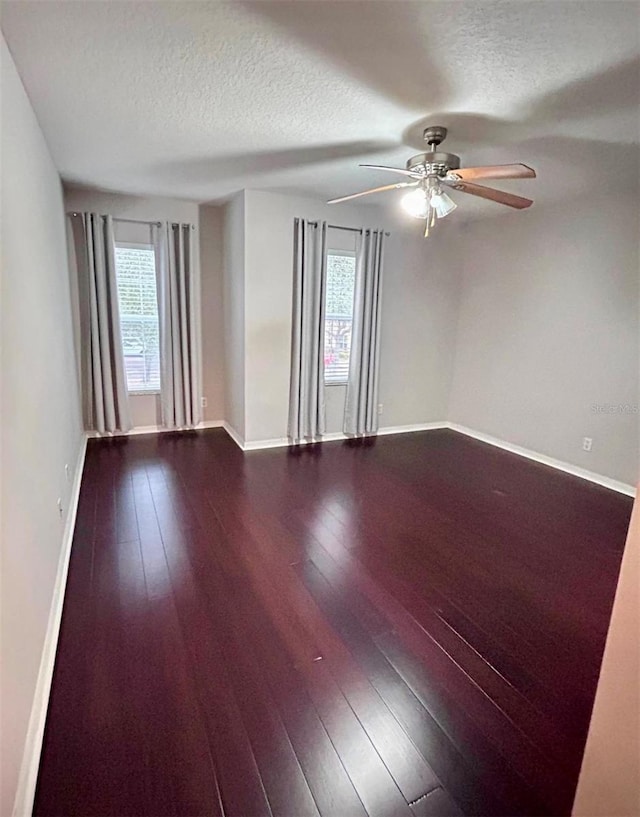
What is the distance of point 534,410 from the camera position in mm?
4344

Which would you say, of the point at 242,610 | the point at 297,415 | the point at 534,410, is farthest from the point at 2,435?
the point at 534,410

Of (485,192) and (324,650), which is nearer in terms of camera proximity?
(324,650)

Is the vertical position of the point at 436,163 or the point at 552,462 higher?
the point at 436,163

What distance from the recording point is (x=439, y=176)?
7.99 ft

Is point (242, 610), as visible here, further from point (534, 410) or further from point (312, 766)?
point (534, 410)

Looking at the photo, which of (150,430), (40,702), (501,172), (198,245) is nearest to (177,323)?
(198,245)

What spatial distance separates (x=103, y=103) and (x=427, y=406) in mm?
4300

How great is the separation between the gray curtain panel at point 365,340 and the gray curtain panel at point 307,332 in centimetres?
40

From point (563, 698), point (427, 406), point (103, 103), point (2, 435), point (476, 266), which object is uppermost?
point (103, 103)

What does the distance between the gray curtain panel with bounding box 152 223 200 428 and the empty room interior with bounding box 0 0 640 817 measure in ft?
0.12

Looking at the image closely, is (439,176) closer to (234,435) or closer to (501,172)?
(501,172)

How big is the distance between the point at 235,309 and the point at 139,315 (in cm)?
105

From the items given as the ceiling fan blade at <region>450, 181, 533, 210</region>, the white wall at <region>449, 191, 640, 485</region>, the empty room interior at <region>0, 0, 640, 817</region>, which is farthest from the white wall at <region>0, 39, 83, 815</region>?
the white wall at <region>449, 191, 640, 485</region>

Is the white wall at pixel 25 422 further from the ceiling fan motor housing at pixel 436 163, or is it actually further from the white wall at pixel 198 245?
the ceiling fan motor housing at pixel 436 163
